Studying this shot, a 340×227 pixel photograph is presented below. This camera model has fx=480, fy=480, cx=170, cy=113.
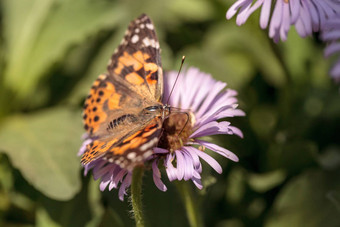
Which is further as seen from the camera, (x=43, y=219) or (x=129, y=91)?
(x=43, y=219)

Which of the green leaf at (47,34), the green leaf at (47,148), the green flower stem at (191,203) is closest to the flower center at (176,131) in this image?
the green flower stem at (191,203)

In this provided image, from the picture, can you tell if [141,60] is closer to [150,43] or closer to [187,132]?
[150,43]

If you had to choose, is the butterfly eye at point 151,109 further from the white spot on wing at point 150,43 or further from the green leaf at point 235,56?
the green leaf at point 235,56

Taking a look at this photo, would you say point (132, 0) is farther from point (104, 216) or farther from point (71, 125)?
point (104, 216)

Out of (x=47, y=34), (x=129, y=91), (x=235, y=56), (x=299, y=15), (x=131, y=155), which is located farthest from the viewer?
(x=235, y=56)

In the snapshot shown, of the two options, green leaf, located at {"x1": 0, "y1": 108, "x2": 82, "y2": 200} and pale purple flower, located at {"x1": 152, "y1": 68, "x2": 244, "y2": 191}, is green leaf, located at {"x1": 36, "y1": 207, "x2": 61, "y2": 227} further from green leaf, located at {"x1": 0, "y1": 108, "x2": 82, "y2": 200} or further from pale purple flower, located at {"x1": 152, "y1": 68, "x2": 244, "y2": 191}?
pale purple flower, located at {"x1": 152, "y1": 68, "x2": 244, "y2": 191}

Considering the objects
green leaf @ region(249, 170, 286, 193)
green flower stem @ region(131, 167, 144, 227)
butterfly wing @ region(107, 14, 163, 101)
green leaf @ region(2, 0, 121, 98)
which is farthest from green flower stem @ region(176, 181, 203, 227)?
green leaf @ region(2, 0, 121, 98)

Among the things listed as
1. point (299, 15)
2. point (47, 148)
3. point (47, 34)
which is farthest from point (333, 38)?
point (47, 34)
